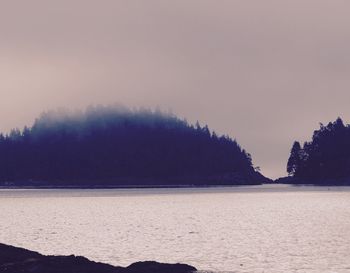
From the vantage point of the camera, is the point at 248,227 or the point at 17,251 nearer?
the point at 17,251

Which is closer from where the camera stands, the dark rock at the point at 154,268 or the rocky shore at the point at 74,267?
the dark rock at the point at 154,268

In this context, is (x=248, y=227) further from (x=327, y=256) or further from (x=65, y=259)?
(x=65, y=259)

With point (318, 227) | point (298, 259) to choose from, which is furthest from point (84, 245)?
point (318, 227)

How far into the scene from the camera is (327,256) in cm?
6662

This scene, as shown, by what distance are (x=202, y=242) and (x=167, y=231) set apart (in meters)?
22.0

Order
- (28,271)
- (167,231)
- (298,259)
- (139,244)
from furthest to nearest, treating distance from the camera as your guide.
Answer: (167,231)
(139,244)
(298,259)
(28,271)

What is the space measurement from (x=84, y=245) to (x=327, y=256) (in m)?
30.9

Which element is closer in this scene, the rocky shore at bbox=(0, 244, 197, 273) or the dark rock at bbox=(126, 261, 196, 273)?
the dark rock at bbox=(126, 261, 196, 273)

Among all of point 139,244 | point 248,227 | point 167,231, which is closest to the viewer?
point 139,244

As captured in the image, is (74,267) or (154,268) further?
(74,267)

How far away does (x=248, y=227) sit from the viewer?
117m

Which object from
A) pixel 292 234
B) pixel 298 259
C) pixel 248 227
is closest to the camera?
pixel 298 259

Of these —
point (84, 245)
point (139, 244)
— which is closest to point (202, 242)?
Result: point (139, 244)

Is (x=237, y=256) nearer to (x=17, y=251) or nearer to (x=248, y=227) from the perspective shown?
(x=17, y=251)
